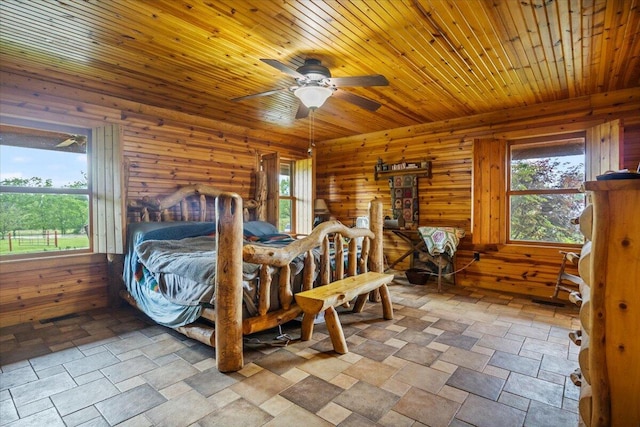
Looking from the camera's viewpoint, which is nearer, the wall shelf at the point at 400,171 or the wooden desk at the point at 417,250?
the wooden desk at the point at 417,250

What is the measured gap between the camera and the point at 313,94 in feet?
8.86

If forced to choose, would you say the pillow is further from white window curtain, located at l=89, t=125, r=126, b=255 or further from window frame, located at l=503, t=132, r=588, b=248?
window frame, located at l=503, t=132, r=588, b=248

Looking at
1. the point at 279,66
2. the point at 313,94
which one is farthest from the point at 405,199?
the point at 279,66

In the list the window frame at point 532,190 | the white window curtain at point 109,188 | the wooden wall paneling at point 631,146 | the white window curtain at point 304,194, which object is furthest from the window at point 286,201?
the wooden wall paneling at point 631,146

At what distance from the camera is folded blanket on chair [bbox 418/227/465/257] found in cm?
423

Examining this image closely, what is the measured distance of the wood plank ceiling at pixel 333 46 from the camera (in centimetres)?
207

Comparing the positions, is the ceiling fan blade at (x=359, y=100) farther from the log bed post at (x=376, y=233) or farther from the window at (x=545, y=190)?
Result: the window at (x=545, y=190)

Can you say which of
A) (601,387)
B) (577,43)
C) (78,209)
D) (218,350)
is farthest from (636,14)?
(78,209)

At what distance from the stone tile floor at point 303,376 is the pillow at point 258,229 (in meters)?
1.54

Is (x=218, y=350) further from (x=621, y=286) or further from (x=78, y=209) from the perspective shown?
(x=78, y=209)

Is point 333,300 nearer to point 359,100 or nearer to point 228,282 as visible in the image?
point 228,282

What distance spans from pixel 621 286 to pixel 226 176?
4.62 metres

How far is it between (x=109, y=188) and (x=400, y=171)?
4.03 m

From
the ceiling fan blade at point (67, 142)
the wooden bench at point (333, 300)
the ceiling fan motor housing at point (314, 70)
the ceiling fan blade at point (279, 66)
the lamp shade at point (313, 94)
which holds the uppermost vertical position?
the ceiling fan motor housing at point (314, 70)
